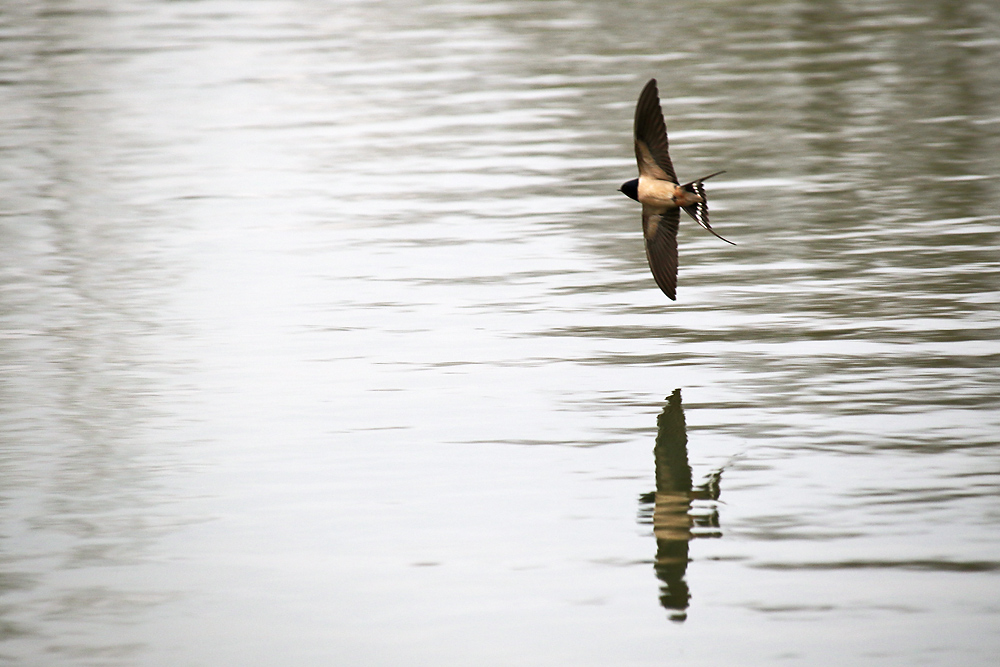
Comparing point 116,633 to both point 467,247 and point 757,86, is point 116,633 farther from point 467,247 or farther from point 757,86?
point 757,86

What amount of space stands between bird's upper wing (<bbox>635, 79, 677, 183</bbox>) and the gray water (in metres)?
0.71

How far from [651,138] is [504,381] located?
3.50 ft

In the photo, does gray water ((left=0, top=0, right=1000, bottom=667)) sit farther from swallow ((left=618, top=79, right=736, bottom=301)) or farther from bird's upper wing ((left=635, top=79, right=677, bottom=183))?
bird's upper wing ((left=635, top=79, right=677, bottom=183))

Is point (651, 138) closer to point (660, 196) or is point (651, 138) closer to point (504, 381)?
point (660, 196)

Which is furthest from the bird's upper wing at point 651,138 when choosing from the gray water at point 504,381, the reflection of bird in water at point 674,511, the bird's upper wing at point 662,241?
the reflection of bird in water at point 674,511

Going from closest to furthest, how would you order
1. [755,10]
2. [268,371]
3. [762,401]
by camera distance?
1. [762,401]
2. [268,371]
3. [755,10]

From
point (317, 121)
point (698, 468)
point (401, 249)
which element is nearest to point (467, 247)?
point (401, 249)

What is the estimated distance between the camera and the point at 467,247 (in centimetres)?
725

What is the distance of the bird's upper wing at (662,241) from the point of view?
5355 mm

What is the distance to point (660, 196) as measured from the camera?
537cm

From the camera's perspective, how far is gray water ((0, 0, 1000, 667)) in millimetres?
3650

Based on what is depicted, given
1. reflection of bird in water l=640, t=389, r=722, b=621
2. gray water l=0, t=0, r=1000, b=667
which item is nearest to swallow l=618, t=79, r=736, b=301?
gray water l=0, t=0, r=1000, b=667

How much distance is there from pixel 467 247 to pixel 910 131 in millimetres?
3355

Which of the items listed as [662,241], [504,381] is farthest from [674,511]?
[662,241]
